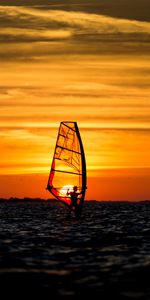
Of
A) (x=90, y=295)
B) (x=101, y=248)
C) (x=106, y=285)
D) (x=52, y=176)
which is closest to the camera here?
(x=90, y=295)

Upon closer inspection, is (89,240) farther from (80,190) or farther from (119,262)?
(80,190)

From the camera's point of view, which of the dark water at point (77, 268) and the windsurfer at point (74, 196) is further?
the windsurfer at point (74, 196)

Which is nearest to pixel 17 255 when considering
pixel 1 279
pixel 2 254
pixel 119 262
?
pixel 2 254

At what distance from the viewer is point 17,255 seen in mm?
38000

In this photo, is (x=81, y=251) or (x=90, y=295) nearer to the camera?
(x=90, y=295)

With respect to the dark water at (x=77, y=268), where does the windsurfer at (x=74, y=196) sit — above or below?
above

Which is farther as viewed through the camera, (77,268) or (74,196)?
(74,196)

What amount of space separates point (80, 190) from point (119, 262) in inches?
1962

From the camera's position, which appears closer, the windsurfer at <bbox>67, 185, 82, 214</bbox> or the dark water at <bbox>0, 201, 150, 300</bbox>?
the dark water at <bbox>0, 201, 150, 300</bbox>

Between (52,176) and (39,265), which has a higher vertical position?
(52,176)

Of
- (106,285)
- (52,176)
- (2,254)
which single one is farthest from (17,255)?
(52,176)

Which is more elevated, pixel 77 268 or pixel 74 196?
pixel 74 196

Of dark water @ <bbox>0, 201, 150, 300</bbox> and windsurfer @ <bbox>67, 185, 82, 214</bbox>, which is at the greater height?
windsurfer @ <bbox>67, 185, 82, 214</bbox>

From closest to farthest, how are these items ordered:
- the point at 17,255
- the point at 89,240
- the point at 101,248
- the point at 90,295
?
the point at 90,295, the point at 17,255, the point at 101,248, the point at 89,240
